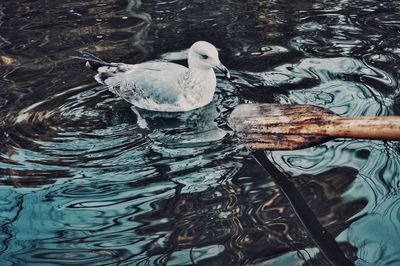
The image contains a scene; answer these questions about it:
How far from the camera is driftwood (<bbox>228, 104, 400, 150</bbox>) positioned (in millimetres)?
4078

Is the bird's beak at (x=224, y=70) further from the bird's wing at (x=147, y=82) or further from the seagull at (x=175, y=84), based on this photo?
the bird's wing at (x=147, y=82)

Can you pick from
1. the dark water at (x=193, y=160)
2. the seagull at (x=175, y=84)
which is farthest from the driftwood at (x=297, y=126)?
the seagull at (x=175, y=84)

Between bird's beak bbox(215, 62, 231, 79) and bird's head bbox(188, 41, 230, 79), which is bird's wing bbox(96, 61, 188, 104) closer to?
bird's head bbox(188, 41, 230, 79)

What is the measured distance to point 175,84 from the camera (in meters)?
5.91

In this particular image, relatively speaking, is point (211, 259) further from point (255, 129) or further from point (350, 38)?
point (350, 38)

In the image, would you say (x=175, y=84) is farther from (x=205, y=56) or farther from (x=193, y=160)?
(x=193, y=160)

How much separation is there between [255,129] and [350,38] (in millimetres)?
2863

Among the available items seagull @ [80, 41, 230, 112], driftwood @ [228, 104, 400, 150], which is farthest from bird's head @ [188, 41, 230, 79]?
driftwood @ [228, 104, 400, 150]

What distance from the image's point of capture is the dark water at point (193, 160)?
13.0ft

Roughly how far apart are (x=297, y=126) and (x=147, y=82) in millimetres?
1803

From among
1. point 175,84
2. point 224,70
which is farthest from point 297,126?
point 175,84

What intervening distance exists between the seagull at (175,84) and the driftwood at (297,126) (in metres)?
0.61

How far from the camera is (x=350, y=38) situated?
7.36 metres

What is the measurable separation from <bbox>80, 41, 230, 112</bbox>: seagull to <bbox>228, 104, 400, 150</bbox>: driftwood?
2.01 feet
